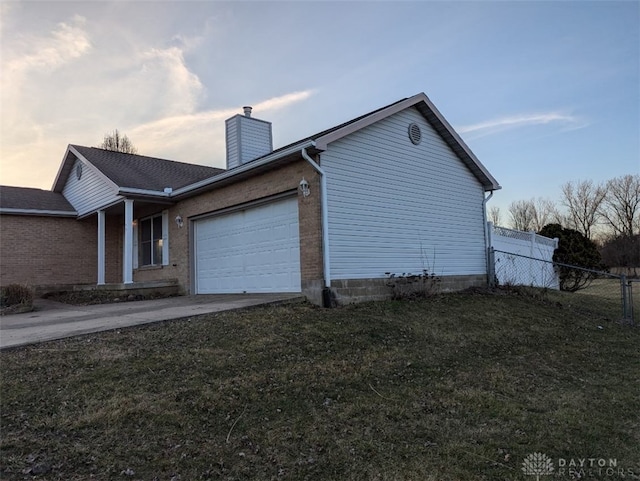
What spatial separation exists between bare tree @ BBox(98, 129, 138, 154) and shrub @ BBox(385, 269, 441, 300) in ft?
108

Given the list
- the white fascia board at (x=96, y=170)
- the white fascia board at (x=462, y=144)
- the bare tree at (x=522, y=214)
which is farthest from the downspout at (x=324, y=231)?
the bare tree at (x=522, y=214)

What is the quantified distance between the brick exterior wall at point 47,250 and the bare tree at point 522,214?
137 feet

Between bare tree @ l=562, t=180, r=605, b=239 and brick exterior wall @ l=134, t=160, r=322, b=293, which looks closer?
brick exterior wall @ l=134, t=160, r=322, b=293

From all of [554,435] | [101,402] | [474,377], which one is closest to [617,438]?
[554,435]

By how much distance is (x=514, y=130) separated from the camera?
16.4 m

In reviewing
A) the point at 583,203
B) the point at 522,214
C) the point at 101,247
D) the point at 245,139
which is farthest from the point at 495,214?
the point at 101,247

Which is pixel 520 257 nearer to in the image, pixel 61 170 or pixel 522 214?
pixel 61 170

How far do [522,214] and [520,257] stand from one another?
118 ft

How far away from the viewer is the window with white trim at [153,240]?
1377 cm

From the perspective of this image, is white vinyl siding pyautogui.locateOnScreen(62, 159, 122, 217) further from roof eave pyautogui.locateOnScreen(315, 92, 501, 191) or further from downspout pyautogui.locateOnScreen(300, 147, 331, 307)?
roof eave pyautogui.locateOnScreen(315, 92, 501, 191)

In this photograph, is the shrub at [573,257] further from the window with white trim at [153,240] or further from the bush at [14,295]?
the bush at [14,295]

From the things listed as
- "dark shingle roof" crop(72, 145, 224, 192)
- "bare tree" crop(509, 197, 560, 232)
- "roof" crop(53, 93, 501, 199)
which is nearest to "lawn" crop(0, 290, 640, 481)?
"roof" crop(53, 93, 501, 199)

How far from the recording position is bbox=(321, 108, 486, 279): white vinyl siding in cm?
914

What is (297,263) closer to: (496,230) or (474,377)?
(474,377)
